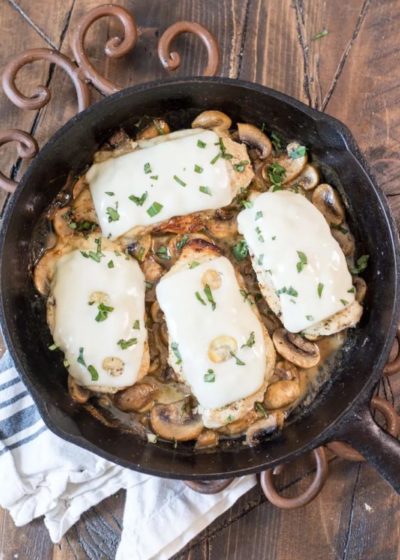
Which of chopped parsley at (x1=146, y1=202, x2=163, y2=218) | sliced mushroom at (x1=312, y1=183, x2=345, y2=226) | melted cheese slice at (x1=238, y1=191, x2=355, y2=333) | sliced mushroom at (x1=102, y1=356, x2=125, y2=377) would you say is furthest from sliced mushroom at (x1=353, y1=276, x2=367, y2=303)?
sliced mushroom at (x1=102, y1=356, x2=125, y2=377)

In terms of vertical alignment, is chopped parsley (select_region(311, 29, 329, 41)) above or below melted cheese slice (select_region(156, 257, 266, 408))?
above

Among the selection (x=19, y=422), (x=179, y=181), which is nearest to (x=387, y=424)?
(x=179, y=181)

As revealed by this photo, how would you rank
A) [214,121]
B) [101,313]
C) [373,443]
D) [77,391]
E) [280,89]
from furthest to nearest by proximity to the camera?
[280,89], [214,121], [77,391], [101,313], [373,443]

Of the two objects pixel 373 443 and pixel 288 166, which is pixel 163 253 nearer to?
pixel 288 166

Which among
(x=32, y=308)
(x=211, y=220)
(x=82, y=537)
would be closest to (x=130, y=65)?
(x=211, y=220)

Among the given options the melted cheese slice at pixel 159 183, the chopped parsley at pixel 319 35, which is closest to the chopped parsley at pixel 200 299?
the melted cheese slice at pixel 159 183

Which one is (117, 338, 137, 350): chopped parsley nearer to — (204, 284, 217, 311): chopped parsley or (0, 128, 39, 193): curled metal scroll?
(204, 284, 217, 311): chopped parsley
